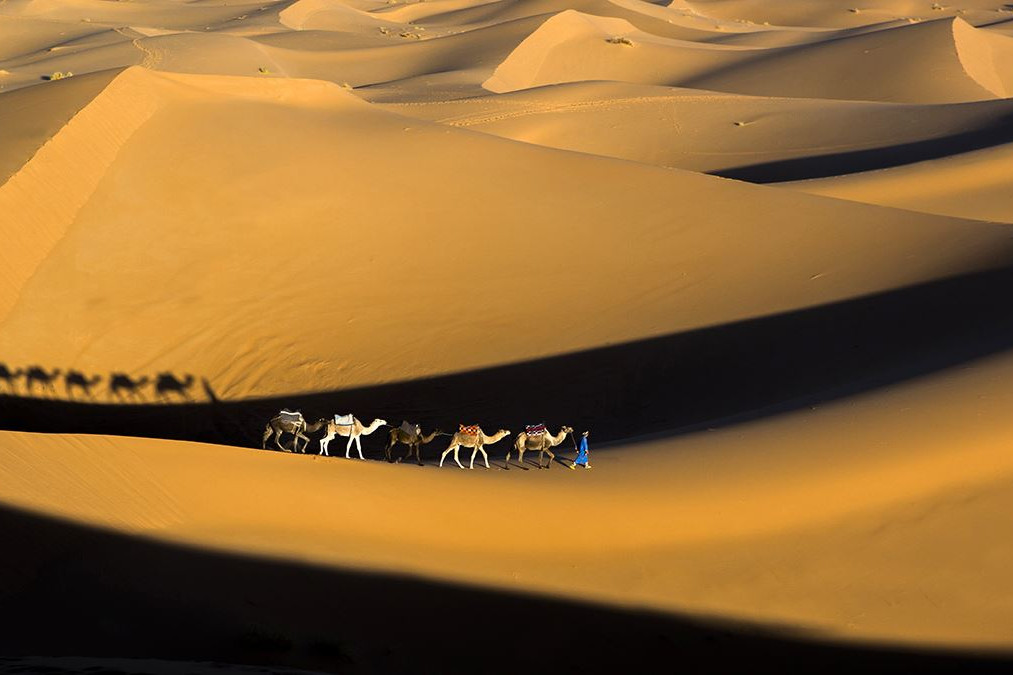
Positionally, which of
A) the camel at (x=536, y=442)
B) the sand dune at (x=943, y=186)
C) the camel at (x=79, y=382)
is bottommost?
the sand dune at (x=943, y=186)

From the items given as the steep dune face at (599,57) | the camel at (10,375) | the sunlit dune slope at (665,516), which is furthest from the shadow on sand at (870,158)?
the camel at (10,375)

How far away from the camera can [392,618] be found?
749cm

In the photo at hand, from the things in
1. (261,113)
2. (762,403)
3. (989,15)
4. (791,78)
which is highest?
(261,113)

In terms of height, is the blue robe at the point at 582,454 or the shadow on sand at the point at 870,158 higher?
the blue robe at the point at 582,454

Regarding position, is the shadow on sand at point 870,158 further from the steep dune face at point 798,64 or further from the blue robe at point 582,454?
the blue robe at point 582,454

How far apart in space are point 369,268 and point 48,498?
7536 mm

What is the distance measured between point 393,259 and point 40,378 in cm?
475

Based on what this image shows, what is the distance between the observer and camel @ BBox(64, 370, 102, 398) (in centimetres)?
1246

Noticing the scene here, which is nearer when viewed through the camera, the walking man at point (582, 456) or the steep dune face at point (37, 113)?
the walking man at point (582, 456)

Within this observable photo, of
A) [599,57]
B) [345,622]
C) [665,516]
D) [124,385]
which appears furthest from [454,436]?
[599,57]

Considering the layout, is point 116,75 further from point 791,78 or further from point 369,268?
point 791,78

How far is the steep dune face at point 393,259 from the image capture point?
43.5 feet

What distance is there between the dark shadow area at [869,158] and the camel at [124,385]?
14135 millimetres

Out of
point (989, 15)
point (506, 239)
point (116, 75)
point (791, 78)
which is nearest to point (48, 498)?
point (506, 239)
